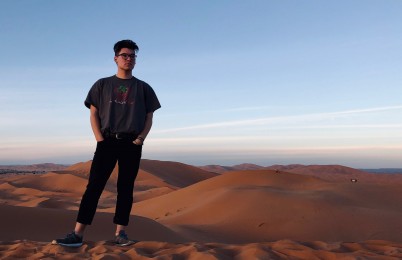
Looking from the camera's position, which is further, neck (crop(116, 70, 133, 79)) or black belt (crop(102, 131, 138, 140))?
neck (crop(116, 70, 133, 79))

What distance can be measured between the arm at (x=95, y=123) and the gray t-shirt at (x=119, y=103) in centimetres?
4

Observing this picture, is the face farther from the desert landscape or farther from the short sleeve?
the desert landscape

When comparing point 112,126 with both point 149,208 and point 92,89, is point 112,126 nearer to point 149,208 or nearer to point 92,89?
point 92,89

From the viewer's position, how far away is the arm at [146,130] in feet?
14.7

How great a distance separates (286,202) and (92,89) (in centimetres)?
618

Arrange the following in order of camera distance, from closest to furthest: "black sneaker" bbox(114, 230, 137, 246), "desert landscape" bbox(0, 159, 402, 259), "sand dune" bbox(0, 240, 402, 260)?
"sand dune" bbox(0, 240, 402, 260)
"desert landscape" bbox(0, 159, 402, 259)
"black sneaker" bbox(114, 230, 137, 246)

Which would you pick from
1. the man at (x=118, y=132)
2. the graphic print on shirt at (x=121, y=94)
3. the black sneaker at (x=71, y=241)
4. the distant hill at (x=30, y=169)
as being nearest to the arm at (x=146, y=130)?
the man at (x=118, y=132)

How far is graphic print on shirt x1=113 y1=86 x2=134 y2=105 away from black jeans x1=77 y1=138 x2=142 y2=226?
0.42 metres

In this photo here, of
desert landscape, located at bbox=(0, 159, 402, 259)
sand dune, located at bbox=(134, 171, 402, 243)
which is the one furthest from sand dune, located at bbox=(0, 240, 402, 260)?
sand dune, located at bbox=(134, 171, 402, 243)

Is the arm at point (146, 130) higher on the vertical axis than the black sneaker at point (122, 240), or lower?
higher

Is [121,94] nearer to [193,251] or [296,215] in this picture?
[193,251]

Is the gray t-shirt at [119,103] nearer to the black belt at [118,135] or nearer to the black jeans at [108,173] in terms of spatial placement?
the black belt at [118,135]

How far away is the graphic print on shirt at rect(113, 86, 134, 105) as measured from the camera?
454cm

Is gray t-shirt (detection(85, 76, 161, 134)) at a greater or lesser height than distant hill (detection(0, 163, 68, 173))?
greater
